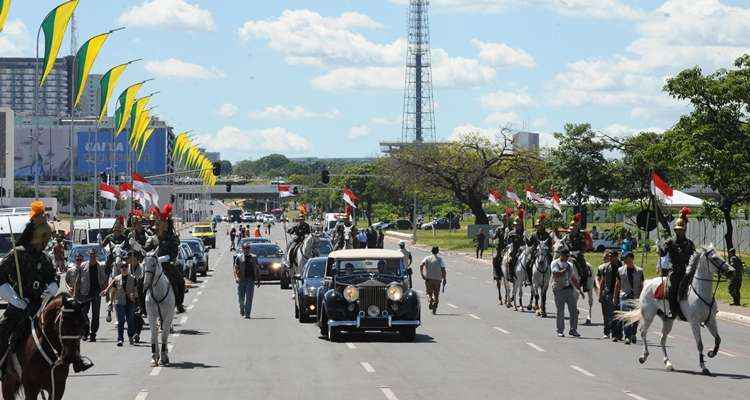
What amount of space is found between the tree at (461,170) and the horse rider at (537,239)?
205 ft

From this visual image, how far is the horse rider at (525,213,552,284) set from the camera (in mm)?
33688

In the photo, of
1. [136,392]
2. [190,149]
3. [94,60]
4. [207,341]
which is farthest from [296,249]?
[190,149]

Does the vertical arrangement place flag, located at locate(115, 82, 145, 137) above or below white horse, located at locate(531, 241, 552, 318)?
above

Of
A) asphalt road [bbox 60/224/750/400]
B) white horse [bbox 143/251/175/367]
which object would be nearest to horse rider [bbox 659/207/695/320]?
asphalt road [bbox 60/224/750/400]

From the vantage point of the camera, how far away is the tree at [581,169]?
8488cm

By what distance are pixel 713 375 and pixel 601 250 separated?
193 feet

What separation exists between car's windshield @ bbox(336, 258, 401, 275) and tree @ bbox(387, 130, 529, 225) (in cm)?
7098

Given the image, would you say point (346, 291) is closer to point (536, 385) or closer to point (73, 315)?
point (536, 385)

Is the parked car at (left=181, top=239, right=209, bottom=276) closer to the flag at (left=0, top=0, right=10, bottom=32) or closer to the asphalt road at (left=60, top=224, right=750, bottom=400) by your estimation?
the flag at (left=0, top=0, right=10, bottom=32)

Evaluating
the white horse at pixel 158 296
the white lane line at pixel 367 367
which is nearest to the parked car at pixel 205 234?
the white horse at pixel 158 296

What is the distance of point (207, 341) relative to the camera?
90.3 feet

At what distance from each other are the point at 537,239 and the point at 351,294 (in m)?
10.2

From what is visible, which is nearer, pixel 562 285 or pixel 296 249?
pixel 562 285

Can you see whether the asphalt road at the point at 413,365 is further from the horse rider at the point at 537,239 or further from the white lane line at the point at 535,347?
the horse rider at the point at 537,239
